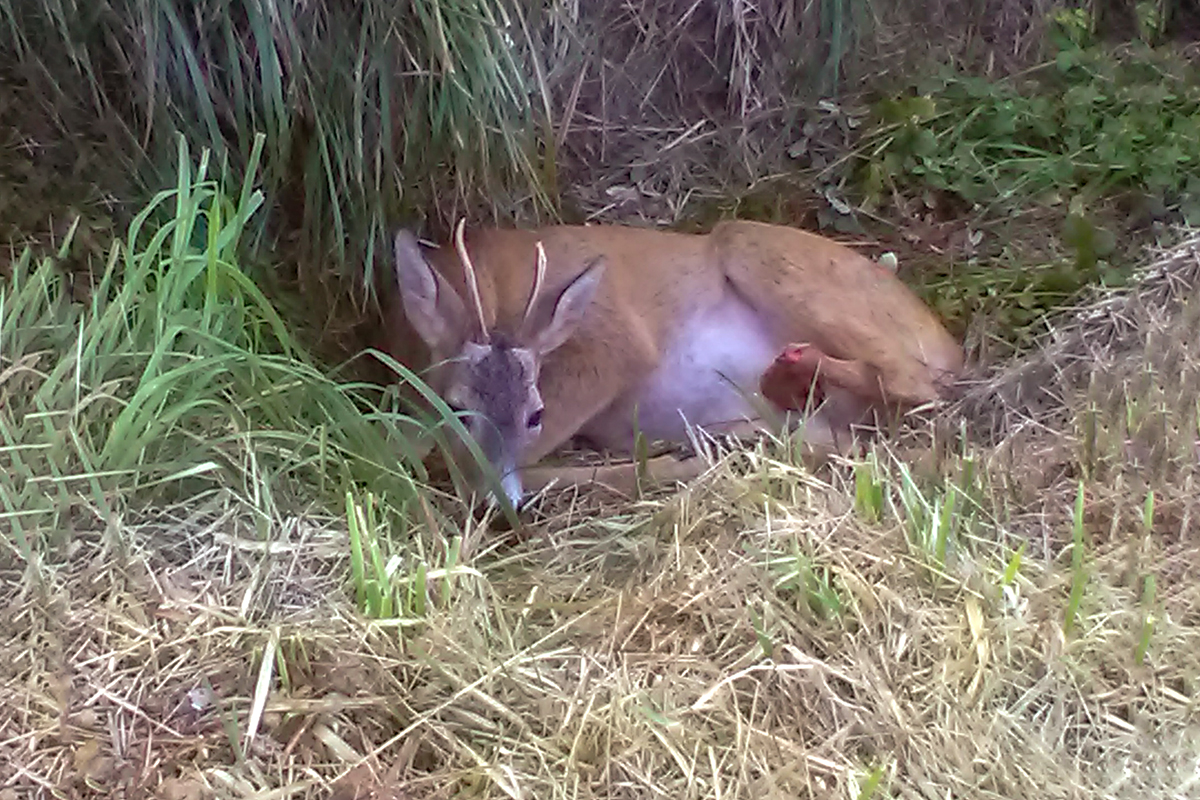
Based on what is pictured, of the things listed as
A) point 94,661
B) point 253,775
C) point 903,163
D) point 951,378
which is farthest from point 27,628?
point 903,163

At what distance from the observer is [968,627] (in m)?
2.64

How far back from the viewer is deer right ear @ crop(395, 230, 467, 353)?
371 centimetres

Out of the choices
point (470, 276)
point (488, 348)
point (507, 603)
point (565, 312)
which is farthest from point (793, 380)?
point (507, 603)

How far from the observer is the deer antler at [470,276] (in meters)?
3.66

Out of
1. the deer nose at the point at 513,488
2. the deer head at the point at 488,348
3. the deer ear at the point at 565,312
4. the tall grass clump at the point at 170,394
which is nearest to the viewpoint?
the tall grass clump at the point at 170,394

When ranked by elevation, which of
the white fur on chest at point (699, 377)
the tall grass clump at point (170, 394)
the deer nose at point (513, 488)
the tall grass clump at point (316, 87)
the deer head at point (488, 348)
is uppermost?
the tall grass clump at point (316, 87)

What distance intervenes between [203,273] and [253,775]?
5.04 ft

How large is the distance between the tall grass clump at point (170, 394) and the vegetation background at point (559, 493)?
1 centimetres

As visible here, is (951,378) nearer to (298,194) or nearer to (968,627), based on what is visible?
(968,627)

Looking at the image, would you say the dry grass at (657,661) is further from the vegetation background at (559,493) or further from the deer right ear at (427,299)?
the deer right ear at (427,299)

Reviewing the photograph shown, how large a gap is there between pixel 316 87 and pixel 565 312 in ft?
3.34

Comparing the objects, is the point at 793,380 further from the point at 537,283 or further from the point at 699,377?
the point at 537,283

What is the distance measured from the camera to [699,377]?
4.48 m

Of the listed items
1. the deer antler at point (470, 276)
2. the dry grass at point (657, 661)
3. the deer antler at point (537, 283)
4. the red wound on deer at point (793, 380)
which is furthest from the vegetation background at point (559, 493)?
the red wound on deer at point (793, 380)
